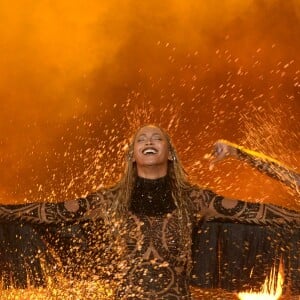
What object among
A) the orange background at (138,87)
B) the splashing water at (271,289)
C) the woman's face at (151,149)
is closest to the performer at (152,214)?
the woman's face at (151,149)

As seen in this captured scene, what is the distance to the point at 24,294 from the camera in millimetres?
6027

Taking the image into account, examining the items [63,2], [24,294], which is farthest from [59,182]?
[24,294]

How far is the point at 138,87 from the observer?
8.87 meters

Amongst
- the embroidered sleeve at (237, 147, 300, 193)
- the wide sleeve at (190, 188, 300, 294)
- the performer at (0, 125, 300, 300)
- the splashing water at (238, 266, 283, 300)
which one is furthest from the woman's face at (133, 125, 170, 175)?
the splashing water at (238, 266, 283, 300)

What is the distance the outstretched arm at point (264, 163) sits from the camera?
5293 millimetres

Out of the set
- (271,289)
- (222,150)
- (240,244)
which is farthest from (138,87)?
(222,150)

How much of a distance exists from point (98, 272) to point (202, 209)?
0.77 metres

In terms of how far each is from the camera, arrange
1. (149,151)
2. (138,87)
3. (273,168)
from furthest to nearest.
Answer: (138,87) → (149,151) → (273,168)

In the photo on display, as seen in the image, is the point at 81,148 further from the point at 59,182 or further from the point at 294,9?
the point at 294,9

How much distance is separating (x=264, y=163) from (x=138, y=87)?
3.62 m

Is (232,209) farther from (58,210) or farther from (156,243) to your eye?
(58,210)

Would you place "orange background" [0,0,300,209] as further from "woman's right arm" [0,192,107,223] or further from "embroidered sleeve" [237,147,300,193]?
"woman's right arm" [0,192,107,223]

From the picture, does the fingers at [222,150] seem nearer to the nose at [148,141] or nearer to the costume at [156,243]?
the costume at [156,243]

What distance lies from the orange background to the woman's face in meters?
2.64
